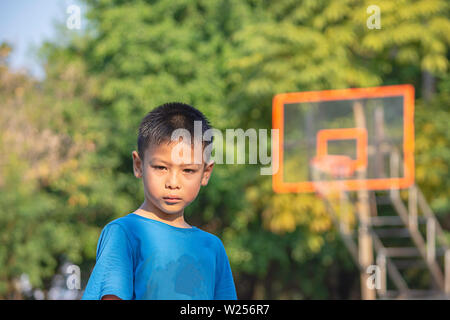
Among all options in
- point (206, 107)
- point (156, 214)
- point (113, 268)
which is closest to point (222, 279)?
point (156, 214)

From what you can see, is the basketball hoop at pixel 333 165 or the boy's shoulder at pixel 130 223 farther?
the basketball hoop at pixel 333 165

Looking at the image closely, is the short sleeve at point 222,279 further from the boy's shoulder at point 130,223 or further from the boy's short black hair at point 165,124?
the boy's short black hair at point 165,124

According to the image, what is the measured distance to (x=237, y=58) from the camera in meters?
12.8

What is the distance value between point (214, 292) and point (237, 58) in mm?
11237

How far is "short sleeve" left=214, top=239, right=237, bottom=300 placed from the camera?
70.0 inches

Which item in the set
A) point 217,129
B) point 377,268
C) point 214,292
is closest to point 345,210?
point 377,268

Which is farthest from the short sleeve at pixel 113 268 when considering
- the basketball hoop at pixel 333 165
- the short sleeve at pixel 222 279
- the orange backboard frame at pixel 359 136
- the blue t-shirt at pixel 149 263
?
the basketball hoop at pixel 333 165

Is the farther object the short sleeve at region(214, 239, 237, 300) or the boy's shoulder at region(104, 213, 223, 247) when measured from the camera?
the short sleeve at region(214, 239, 237, 300)

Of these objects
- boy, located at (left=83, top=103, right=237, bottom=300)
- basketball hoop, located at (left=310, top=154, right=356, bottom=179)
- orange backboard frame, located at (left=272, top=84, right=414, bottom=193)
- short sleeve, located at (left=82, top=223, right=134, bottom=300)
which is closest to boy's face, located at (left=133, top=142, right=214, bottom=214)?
boy, located at (left=83, top=103, right=237, bottom=300)

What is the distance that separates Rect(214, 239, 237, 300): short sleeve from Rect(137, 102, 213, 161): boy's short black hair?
0.90 ft

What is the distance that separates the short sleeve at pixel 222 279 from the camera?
1.78 m

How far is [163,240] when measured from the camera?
5.25 ft

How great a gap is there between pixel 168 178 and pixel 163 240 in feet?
0.44

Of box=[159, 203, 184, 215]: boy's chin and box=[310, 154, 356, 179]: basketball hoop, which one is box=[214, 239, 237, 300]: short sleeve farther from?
box=[310, 154, 356, 179]: basketball hoop
